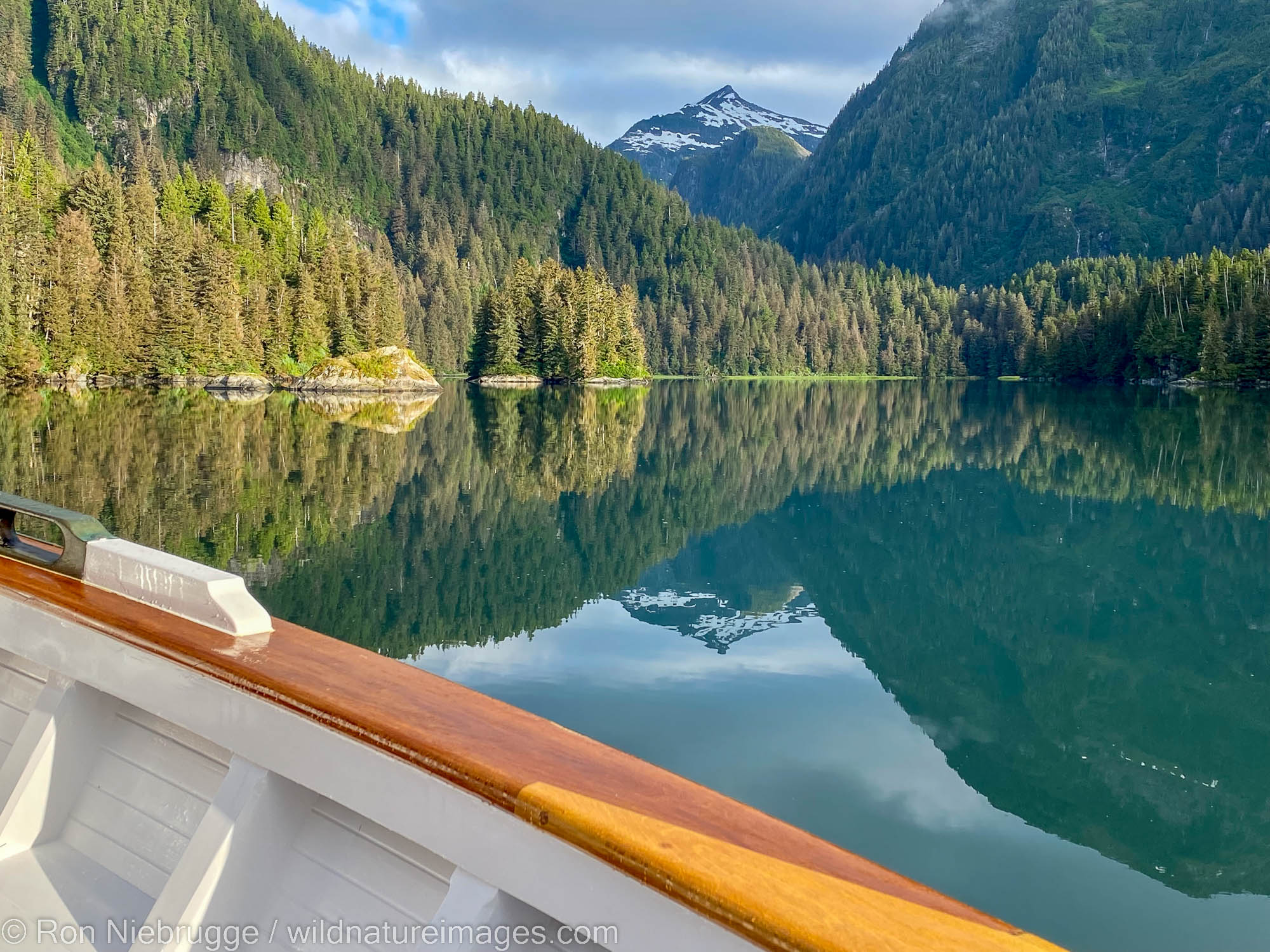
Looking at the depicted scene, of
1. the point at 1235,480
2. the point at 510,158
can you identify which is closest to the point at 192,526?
the point at 1235,480

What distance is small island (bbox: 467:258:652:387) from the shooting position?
8588cm

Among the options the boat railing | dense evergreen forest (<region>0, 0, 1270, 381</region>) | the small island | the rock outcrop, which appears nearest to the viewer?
the boat railing

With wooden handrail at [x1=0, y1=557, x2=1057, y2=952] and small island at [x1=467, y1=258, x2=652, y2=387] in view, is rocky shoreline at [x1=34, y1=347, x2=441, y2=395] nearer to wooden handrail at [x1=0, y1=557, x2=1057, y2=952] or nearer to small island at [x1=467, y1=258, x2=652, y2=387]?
small island at [x1=467, y1=258, x2=652, y2=387]

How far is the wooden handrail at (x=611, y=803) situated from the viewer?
5.37ft

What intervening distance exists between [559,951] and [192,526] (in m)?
13.7

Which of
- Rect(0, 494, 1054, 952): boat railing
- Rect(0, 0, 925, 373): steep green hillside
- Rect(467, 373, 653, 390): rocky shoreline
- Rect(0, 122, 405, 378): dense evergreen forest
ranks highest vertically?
Rect(0, 0, 925, 373): steep green hillside

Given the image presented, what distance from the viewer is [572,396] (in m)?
64.1

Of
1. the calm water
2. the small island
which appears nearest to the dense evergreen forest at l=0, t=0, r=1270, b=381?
the small island

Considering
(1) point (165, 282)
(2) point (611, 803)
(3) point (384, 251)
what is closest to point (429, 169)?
(3) point (384, 251)

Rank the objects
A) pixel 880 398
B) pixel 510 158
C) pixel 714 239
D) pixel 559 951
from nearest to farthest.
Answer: pixel 559 951, pixel 880 398, pixel 714 239, pixel 510 158

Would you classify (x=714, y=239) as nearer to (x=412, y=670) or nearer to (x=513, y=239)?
(x=513, y=239)

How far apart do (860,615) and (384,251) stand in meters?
153

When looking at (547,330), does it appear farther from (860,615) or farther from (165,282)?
(860,615)

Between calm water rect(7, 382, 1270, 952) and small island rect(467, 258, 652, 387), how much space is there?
5919 cm
